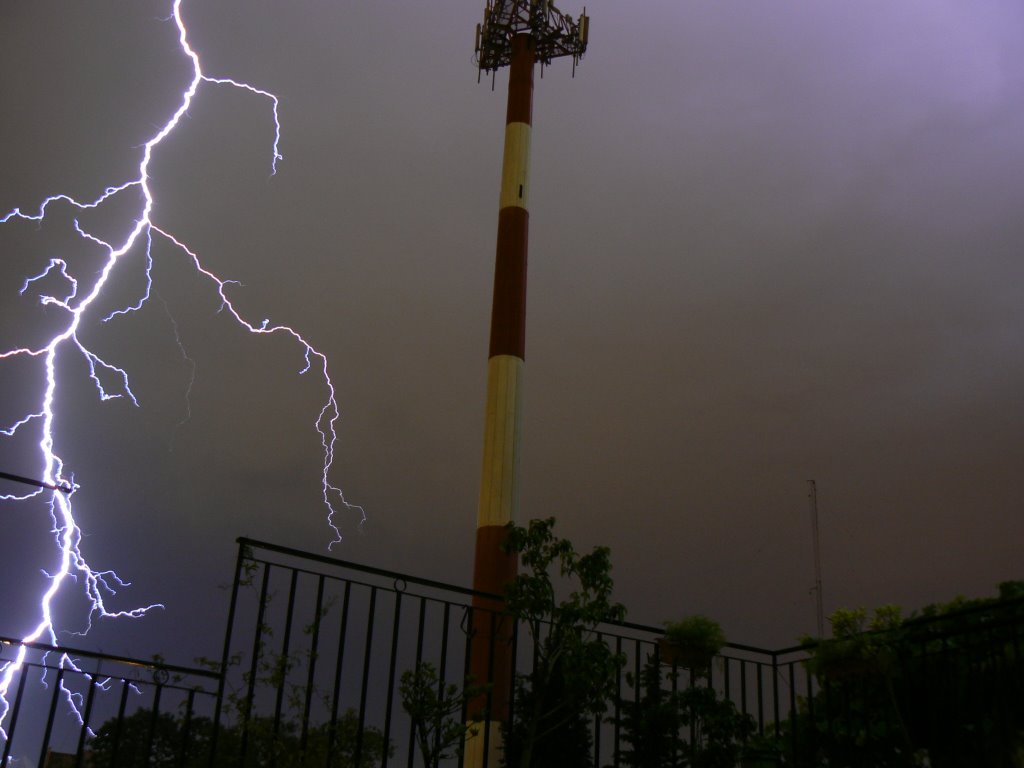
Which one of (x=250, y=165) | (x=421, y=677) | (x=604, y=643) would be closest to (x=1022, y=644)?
(x=604, y=643)

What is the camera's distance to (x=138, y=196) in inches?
693

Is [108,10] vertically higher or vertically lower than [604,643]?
higher

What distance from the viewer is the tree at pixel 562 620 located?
17.8 feet

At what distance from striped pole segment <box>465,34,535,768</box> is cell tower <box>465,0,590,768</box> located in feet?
0.04

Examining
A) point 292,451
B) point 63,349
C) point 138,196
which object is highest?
point 138,196

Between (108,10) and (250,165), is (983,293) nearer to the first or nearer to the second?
(250,165)

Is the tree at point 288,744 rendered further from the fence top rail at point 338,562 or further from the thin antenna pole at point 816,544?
the thin antenna pole at point 816,544

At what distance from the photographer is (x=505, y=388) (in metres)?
11.7

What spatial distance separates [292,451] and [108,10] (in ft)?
28.1

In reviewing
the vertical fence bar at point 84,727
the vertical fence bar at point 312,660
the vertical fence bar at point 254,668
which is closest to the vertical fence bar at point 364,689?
the vertical fence bar at point 312,660

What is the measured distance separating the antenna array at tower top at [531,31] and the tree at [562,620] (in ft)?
33.1

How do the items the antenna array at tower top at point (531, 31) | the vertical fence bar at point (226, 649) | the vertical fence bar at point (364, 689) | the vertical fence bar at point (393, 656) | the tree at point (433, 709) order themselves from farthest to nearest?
the antenna array at tower top at point (531, 31) < the tree at point (433, 709) < the vertical fence bar at point (393, 656) < the vertical fence bar at point (364, 689) < the vertical fence bar at point (226, 649)

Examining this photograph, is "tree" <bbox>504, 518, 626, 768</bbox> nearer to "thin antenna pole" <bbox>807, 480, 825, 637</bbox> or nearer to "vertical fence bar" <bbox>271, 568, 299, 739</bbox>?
"vertical fence bar" <bbox>271, 568, 299, 739</bbox>

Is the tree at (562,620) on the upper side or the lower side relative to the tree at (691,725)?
upper
